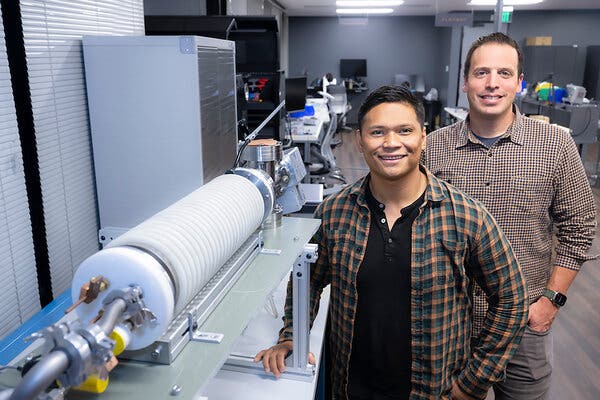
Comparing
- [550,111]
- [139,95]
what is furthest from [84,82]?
[550,111]

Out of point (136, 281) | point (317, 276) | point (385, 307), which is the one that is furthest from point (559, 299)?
point (136, 281)

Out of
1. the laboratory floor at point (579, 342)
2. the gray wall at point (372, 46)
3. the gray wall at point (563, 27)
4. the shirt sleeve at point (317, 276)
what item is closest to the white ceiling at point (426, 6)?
the gray wall at point (563, 27)

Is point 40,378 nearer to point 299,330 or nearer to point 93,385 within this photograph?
point 93,385

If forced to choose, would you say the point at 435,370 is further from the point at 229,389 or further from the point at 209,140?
the point at 209,140

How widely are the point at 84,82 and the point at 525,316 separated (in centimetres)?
129

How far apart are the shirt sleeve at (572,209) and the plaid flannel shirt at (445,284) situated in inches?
17.3

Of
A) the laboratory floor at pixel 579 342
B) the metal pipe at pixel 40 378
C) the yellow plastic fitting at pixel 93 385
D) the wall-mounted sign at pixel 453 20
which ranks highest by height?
the wall-mounted sign at pixel 453 20

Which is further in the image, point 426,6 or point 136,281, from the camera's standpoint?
point 426,6

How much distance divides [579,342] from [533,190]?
182 cm

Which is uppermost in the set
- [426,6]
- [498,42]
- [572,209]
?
[426,6]

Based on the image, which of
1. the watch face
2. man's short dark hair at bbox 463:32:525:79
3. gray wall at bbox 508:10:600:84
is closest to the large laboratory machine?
man's short dark hair at bbox 463:32:525:79

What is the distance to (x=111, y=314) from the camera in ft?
2.08

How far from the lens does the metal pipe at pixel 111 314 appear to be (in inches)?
24.3

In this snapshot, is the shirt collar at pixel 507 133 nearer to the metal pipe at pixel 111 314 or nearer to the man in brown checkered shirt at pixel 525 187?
the man in brown checkered shirt at pixel 525 187
